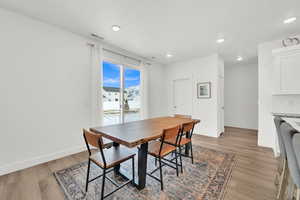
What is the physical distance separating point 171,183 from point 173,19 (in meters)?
2.72

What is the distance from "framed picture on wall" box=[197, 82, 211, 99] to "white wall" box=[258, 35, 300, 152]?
1.30m

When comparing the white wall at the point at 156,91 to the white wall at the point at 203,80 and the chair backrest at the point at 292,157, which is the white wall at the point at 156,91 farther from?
the chair backrest at the point at 292,157

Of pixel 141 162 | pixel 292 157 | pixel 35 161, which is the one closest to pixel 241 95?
pixel 292 157

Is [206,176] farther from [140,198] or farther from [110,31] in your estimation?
[110,31]

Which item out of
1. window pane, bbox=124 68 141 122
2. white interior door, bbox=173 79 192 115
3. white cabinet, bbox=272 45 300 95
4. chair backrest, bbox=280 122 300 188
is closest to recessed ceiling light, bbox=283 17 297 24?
white cabinet, bbox=272 45 300 95

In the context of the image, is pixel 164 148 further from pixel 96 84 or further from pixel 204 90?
pixel 204 90

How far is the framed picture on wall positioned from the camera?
4180 millimetres

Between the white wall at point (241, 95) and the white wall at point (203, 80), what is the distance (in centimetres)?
188

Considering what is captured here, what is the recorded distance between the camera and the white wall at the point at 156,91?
4.84 m

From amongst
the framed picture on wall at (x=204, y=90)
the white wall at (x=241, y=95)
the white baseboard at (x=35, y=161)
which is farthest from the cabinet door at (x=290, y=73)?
the white baseboard at (x=35, y=161)

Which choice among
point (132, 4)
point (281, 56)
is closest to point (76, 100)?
point (132, 4)

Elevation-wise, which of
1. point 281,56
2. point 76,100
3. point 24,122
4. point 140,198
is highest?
point 281,56

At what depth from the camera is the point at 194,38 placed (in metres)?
3.04

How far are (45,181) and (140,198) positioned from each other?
1.47 m
